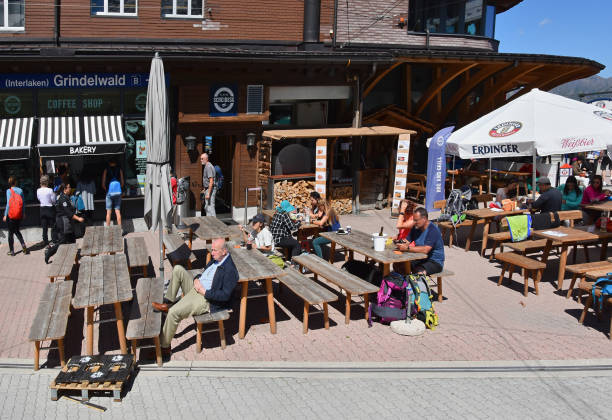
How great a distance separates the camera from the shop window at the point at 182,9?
1677cm

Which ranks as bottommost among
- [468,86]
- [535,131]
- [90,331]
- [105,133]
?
[90,331]

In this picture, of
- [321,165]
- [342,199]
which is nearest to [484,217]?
[321,165]

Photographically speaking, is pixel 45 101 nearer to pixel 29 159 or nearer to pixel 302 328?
pixel 29 159

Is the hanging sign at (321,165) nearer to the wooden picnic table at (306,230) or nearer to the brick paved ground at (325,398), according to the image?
the wooden picnic table at (306,230)

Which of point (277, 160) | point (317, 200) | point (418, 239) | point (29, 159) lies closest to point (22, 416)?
point (418, 239)

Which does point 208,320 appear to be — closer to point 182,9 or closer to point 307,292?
point 307,292

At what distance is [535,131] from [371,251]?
17.6 feet

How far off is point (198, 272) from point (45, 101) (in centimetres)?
788

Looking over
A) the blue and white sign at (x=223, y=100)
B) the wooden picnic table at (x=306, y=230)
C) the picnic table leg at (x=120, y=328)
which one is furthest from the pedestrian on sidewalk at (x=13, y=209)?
the picnic table leg at (x=120, y=328)

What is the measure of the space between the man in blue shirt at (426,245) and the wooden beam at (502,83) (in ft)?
42.9

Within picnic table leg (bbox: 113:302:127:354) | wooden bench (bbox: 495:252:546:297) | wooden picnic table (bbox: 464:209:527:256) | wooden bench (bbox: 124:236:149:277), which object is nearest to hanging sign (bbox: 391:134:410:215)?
wooden picnic table (bbox: 464:209:527:256)

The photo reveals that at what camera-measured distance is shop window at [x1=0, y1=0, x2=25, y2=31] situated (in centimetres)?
1542

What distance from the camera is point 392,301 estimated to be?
31.3 feet

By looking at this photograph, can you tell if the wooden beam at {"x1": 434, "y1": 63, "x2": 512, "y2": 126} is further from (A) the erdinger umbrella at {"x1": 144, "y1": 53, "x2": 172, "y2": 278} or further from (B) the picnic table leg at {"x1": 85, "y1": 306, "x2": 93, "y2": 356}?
(B) the picnic table leg at {"x1": 85, "y1": 306, "x2": 93, "y2": 356}
